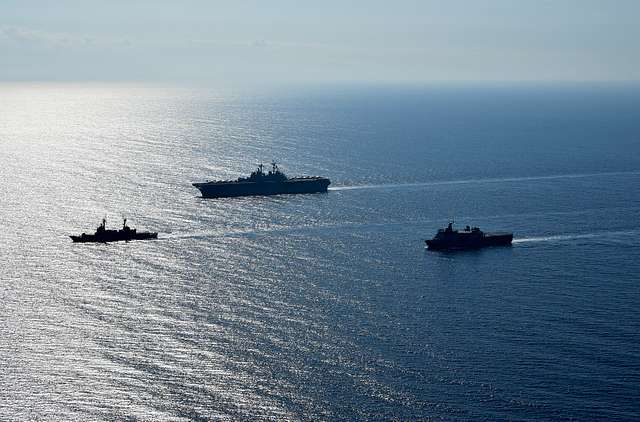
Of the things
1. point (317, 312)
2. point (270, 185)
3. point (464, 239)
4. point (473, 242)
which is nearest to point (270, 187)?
point (270, 185)

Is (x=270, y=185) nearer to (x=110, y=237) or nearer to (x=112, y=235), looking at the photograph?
(x=112, y=235)

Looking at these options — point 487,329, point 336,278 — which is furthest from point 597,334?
point 336,278

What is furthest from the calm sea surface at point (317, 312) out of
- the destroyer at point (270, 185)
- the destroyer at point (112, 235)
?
the destroyer at point (270, 185)

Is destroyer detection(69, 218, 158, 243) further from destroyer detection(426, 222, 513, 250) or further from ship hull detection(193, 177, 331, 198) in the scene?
destroyer detection(426, 222, 513, 250)

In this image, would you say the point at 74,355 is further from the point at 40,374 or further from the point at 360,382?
the point at 360,382

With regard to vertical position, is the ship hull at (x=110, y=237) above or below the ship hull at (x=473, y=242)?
below

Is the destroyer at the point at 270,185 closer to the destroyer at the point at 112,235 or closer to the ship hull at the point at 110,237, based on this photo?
the ship hull at the point at 110,237

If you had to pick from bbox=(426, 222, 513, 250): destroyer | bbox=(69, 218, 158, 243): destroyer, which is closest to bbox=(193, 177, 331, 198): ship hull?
bbox=(69, 218, 158, 243): destroyer
